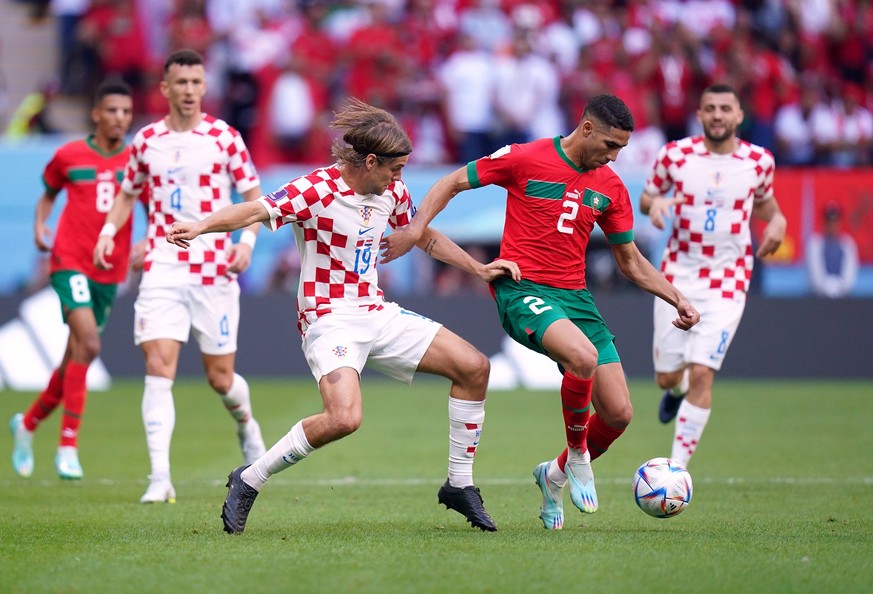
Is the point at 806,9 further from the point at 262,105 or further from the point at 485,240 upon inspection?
the point at 262,105

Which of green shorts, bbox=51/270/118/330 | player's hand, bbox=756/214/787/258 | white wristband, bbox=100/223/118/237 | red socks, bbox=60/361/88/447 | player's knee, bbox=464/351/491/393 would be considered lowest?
red socks, bbox=60/361/88/447

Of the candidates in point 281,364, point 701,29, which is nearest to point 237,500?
point 281,364

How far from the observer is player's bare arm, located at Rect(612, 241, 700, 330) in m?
7.73

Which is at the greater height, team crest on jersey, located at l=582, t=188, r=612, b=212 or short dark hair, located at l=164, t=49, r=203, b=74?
short dark hair, located at l=164, t=49, r=203, b=74

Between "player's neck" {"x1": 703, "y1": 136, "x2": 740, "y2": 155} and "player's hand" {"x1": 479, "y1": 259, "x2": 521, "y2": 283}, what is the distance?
115 inches

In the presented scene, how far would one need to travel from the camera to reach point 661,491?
730 centimetres

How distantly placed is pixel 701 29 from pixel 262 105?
7.72 m

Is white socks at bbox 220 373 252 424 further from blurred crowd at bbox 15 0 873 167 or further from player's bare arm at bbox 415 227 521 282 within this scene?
blurred crowd at bbox 15 0 873 167

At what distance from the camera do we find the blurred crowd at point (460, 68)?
778 inches

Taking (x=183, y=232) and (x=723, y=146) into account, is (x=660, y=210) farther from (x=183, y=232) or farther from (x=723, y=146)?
(x=183, y=232)

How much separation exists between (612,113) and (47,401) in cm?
553

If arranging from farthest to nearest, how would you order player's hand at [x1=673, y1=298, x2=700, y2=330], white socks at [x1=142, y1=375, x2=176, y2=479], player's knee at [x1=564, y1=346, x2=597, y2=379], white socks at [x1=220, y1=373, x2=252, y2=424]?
white socks at [x1=220, y1=373, x2=252, y2=424] < white socks at [x1=142, y1=375, x2=176, y2=479] < player's hand at [x1=673, y1=298, x2=700, y2=330] < player's knee at [x1=564, y1=346, x2=597, y2=379]

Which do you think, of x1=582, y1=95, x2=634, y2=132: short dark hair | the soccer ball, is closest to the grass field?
the soccer ball

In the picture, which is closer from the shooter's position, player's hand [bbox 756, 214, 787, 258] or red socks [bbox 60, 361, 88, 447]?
player's hand [bbox 756, 214, 787, 258]
